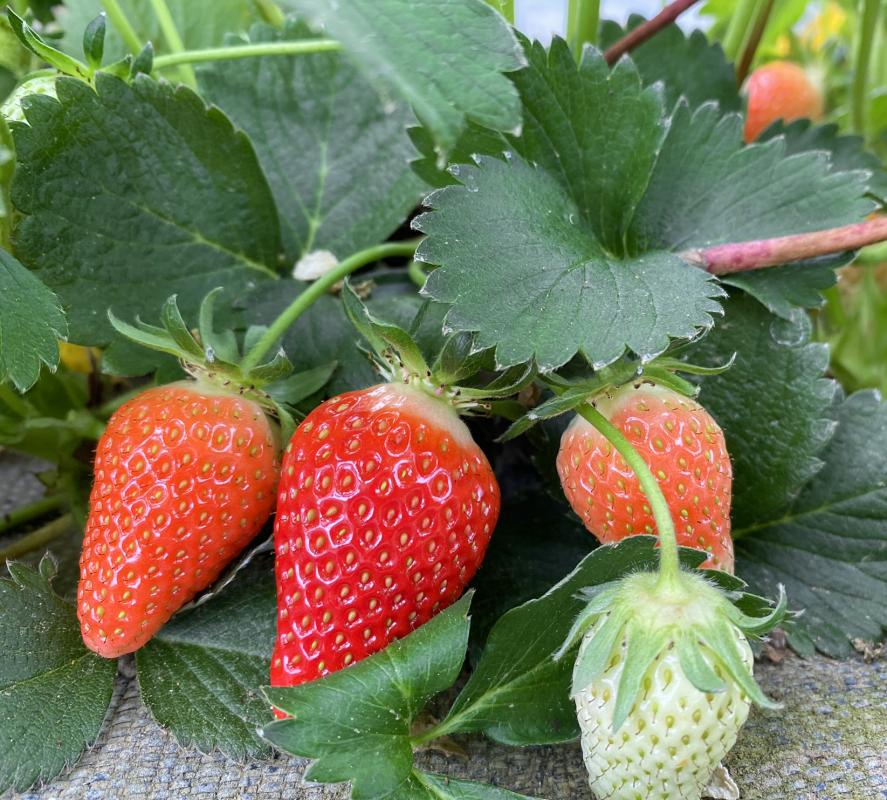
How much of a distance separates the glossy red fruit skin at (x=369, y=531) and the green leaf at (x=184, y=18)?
534 mm

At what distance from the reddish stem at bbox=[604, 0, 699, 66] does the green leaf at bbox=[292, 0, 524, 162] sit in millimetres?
352

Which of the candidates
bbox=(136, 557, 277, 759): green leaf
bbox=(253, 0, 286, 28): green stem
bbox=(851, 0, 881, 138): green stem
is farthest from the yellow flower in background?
bbox=(136, 557, 277, 759): green leaf

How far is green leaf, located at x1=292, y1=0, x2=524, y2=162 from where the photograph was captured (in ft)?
1.19

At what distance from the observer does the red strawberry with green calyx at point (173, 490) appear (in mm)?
560

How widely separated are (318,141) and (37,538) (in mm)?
418

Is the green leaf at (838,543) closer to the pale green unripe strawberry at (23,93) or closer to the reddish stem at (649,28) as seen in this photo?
the reddish stem at (649,28)

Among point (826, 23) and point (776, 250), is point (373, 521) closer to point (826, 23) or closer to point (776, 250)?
point (776, 250)

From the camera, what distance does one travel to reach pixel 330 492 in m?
0.53

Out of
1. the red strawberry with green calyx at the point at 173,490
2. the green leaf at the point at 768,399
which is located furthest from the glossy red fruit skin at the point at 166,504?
the green leaf at the point at 768,399

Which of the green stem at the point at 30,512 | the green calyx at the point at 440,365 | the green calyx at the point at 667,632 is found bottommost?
the green stem at the point at 30,512

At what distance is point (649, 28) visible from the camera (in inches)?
29.7

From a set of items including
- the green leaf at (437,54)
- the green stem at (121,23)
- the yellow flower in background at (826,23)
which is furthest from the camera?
the yellow flower in background at (826,23)

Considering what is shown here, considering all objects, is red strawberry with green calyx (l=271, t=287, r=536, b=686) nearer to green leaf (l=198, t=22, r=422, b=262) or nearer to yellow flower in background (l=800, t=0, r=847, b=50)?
green leaf (l=198, t=22, r=422, b=262)

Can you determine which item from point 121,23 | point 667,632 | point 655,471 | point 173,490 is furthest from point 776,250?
point 121,23
